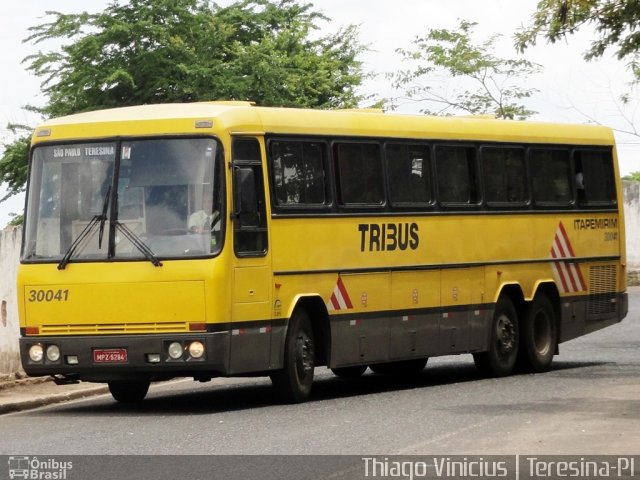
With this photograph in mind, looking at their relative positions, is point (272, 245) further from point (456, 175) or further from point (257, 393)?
point (456, 175)

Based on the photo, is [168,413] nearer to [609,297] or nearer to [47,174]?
[47,174]

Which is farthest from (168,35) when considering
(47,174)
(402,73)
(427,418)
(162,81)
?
(427,418)

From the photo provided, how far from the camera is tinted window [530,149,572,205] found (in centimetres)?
2331

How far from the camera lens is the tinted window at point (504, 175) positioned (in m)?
22.4

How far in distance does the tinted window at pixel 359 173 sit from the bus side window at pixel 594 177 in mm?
4767

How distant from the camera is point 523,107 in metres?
54.4

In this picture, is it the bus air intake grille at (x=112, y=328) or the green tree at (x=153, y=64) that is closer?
the bus air intake grille at (x=112, y=328)

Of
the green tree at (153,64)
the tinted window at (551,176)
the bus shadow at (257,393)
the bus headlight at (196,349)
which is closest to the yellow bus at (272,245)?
the bus headlight at (196,349)

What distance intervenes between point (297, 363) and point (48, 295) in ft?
8.92

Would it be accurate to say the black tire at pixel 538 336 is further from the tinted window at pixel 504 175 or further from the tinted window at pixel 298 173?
the tinted window at pixel 298 173

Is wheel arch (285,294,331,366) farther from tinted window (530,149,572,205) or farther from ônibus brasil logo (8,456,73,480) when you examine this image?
ônibus brasil logo (8,456,73,480)

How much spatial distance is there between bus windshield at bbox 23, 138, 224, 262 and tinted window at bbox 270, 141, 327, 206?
1.12 metres

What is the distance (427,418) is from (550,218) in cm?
763

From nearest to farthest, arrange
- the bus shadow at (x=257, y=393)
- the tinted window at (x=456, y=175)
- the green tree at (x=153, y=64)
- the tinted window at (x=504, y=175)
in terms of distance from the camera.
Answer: the bus shadow at (x=257, y=393)
the tinted window at (x=456, y=175)
the tinted window at (x=504, y=175)
the green tree at (x=153, y=64)
